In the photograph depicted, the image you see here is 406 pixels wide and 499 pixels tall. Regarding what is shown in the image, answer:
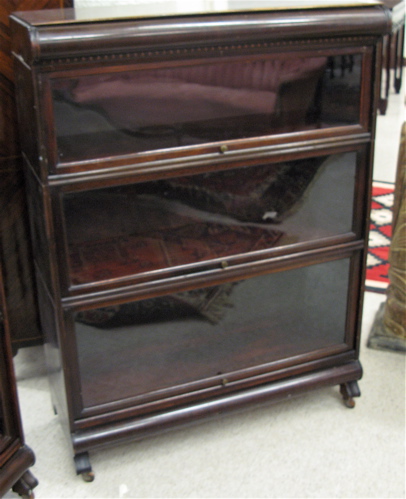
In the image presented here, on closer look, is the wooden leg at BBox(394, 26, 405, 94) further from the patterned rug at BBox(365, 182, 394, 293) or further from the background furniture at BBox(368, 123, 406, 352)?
the background furniture at BBox(368, 123, 406, 352)

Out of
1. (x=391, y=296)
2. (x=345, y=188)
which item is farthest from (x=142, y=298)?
(x=391, y=296)

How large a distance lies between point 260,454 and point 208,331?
0.34m

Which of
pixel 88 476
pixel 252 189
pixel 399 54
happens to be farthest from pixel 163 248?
Answer: pixel 399 54

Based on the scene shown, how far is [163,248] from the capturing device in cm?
145

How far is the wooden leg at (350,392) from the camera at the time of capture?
177cm

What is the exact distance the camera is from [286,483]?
154 cm

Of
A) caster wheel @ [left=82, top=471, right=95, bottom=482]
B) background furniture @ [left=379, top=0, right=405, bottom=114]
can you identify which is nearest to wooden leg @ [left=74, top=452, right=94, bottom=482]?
caster wheel @ [left=82, top=471, right=95, bottom=482]

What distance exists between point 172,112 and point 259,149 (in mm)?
209

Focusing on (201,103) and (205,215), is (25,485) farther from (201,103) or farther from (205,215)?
(201,103)

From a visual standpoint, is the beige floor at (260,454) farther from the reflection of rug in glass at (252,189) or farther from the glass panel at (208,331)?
the reflection of rug in glass at (252,189)

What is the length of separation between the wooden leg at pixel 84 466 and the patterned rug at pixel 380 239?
124 cm

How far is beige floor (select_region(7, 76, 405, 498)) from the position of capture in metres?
1.53

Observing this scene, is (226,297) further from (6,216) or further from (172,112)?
(6,216)

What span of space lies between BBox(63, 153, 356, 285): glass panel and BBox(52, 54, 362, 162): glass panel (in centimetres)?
9
